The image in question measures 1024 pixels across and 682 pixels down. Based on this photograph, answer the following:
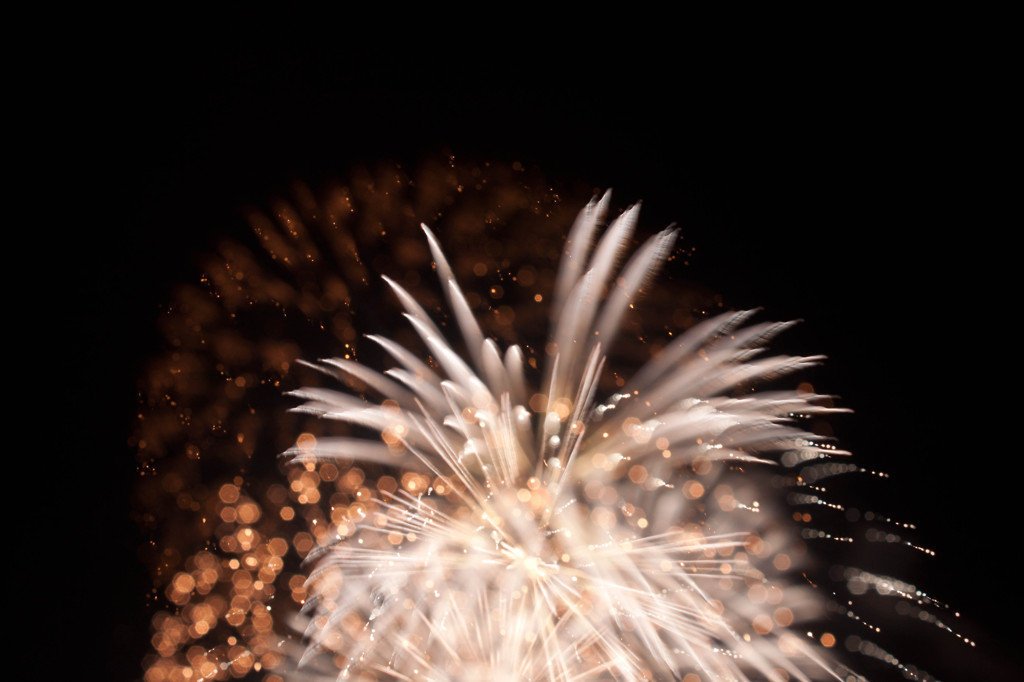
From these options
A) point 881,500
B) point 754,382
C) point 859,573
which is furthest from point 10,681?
point 881,500

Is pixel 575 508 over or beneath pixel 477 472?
beneath

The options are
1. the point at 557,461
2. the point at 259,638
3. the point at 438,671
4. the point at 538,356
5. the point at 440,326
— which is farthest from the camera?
the point at 259,638

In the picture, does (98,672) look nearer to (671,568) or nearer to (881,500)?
(671,568)
